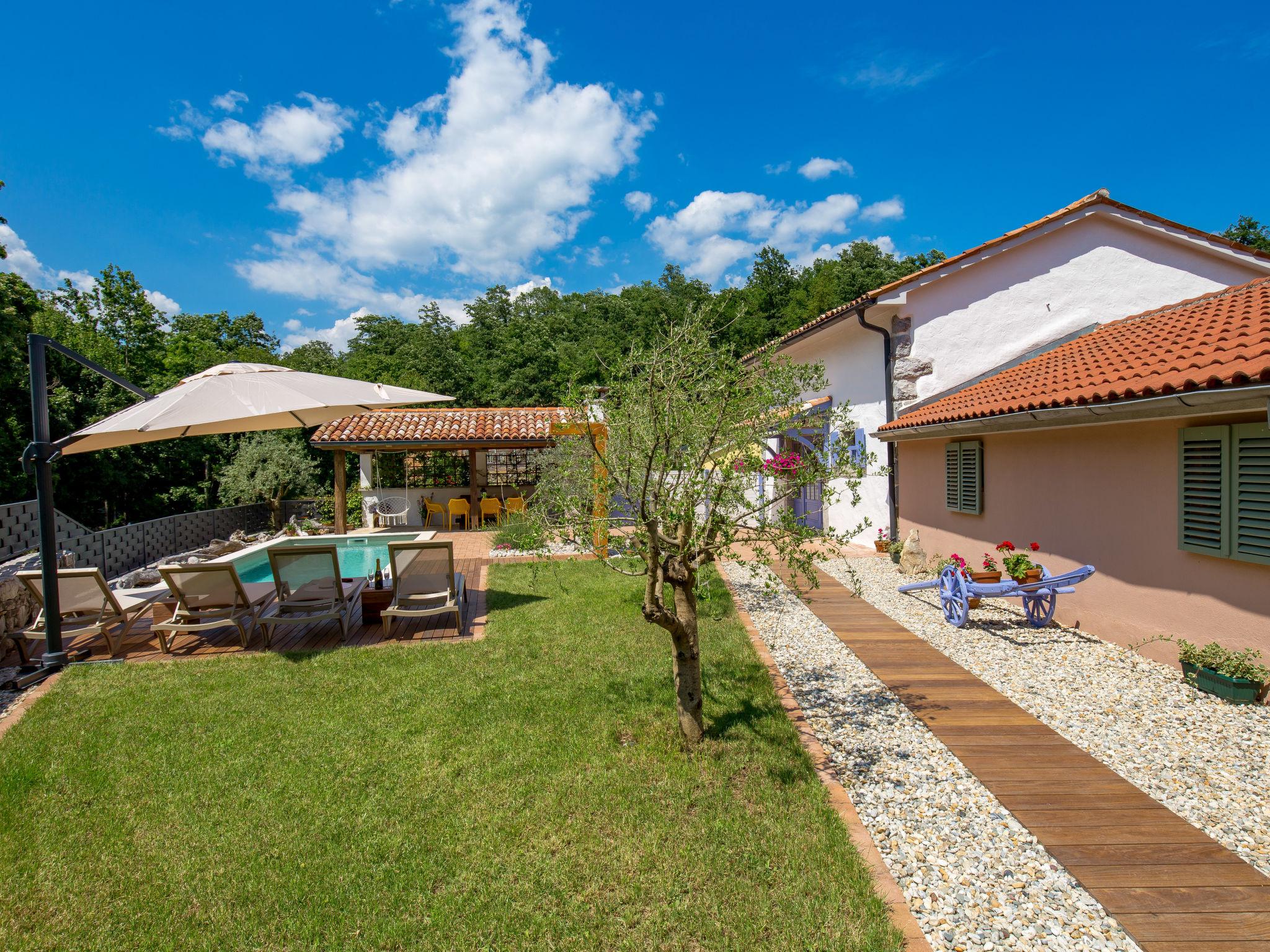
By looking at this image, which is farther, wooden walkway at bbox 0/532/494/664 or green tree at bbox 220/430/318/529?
green tree at bbox 220/430/318/529

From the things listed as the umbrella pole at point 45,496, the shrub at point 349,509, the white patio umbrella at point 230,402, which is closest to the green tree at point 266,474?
the shrub at point 349,509

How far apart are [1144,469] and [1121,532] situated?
0.78 metres

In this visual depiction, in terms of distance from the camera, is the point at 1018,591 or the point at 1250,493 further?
the point at 1018,591

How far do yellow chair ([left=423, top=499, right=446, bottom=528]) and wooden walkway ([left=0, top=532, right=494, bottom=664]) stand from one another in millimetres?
10721

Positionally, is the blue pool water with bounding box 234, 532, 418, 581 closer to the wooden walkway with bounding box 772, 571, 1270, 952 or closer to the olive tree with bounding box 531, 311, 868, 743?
the olive tree with bounding box 531, 311, 868, 743

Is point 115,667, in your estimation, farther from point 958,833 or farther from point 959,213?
point 959,213

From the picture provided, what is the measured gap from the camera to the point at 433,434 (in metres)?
18.4

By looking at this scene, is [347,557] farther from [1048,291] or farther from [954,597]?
[1048,291]

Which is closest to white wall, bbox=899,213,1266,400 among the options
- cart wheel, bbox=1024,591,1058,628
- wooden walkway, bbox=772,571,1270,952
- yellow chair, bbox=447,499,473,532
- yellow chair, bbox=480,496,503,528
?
cart wheel, bbox=1024,591,1058,628

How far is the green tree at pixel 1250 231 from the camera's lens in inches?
1580

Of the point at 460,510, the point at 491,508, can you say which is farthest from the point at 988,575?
the point at 460,510

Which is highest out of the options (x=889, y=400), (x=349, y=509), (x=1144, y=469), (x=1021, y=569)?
(x=889, y=400)

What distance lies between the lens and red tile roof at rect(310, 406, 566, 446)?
18188mm

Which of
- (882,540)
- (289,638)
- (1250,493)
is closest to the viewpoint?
(1250,493)
